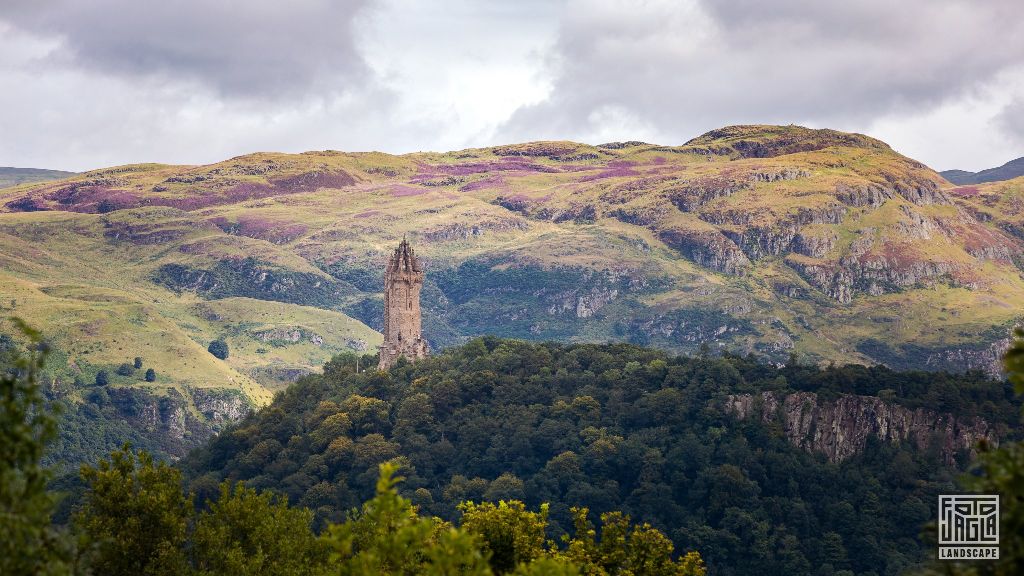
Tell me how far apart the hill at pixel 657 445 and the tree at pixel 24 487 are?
250ft

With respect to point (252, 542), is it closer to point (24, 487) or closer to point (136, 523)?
point (136, 523)

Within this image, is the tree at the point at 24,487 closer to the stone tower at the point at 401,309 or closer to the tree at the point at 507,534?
the tree at the point at 507,534

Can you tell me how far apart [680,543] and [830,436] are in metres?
20.8

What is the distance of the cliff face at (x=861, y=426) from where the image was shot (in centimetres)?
11512

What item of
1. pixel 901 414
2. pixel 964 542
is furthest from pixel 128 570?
pixel 901 414

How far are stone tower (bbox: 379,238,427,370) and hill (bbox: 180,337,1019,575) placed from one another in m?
3.50

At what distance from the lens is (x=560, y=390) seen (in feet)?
496

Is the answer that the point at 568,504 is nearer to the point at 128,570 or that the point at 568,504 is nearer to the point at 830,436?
the point at 830,436

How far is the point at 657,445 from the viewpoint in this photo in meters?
132
